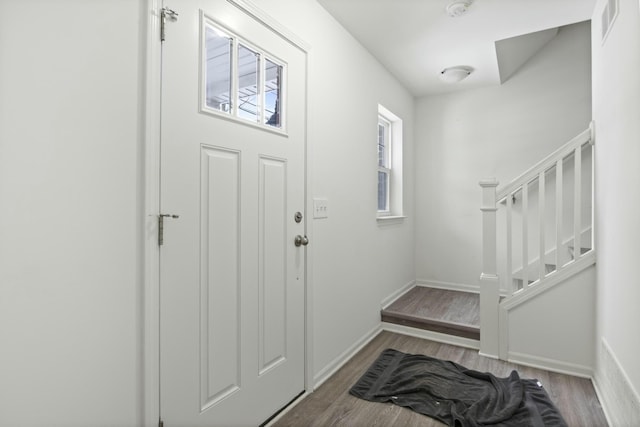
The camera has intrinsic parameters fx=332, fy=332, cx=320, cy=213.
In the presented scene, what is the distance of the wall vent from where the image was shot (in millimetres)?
1696

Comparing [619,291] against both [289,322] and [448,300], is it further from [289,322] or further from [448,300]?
[448,300]

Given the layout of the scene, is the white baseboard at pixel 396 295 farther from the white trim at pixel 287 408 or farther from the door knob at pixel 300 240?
the door knob at pixel 300 240

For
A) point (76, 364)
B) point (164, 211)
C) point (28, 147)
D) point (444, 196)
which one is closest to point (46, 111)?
point (28, 147)

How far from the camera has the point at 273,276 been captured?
176 cm

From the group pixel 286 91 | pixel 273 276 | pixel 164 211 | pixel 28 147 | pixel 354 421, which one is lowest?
pixel 354 421

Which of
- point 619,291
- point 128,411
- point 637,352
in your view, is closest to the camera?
point 128,411

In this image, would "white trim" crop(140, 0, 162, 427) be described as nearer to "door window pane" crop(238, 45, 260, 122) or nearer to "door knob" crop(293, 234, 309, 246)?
"door window pane" crop(238, 45, 260, 122)

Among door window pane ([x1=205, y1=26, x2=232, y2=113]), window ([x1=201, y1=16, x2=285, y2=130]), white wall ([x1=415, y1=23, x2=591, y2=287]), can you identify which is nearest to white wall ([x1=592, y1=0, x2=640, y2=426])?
white wall ([x1=415, y1=23, x2=591, y2=287])

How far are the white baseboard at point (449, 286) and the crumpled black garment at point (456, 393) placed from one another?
5.58 ft

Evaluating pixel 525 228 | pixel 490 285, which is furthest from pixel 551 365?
→ pixel 525 228

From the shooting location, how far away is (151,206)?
116 cm

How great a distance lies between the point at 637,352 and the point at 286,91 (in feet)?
6.52

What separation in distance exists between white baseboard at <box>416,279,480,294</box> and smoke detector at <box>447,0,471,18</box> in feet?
9.21

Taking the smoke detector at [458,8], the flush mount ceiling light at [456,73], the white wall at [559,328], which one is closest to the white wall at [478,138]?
the flush mount ceiling light at [456,73]
